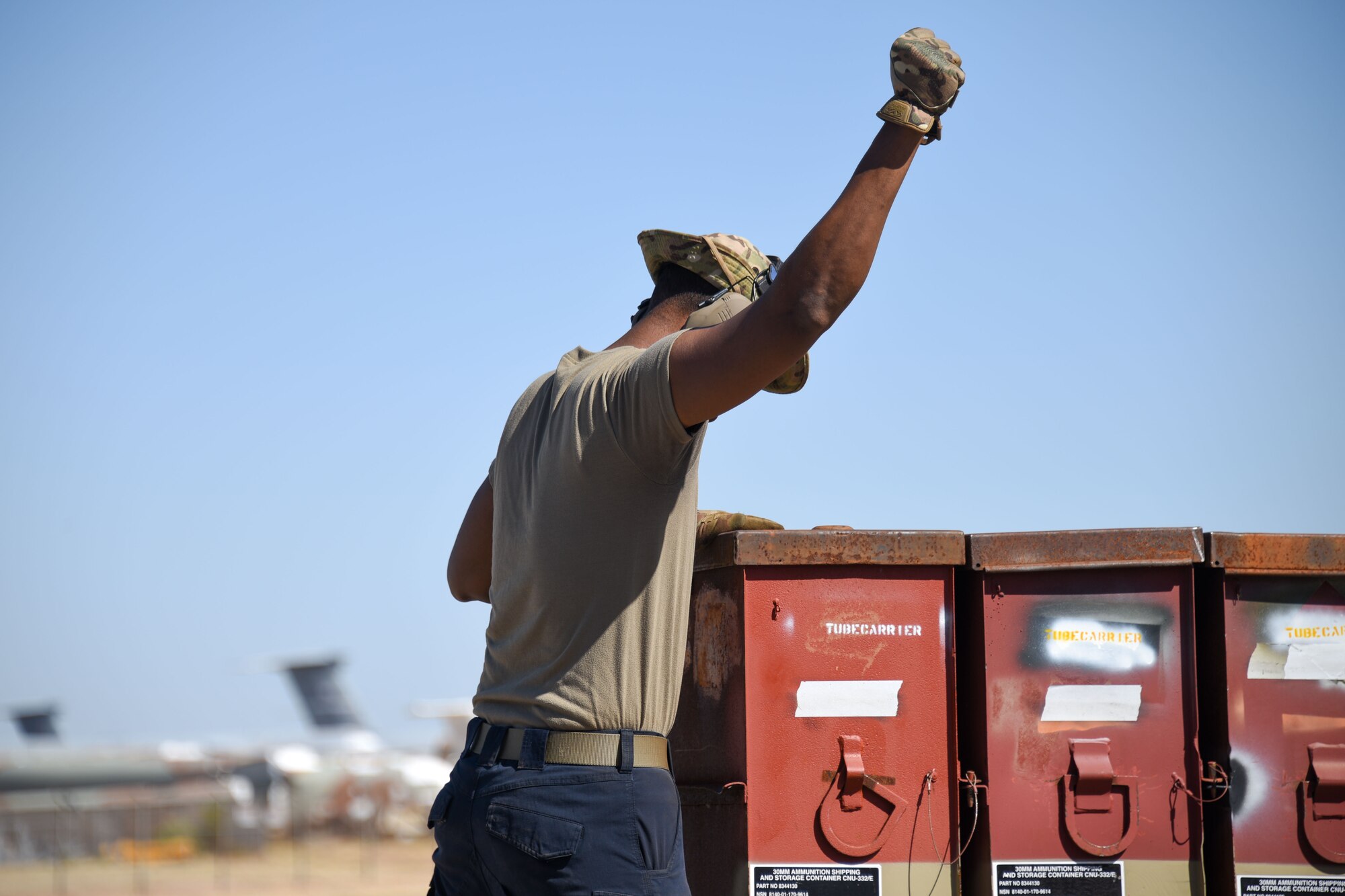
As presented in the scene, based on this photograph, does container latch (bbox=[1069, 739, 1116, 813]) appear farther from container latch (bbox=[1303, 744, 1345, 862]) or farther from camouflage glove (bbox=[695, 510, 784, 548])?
camouflage glove (bbox=[695, 510, 784, 548])

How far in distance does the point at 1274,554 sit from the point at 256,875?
852 inches

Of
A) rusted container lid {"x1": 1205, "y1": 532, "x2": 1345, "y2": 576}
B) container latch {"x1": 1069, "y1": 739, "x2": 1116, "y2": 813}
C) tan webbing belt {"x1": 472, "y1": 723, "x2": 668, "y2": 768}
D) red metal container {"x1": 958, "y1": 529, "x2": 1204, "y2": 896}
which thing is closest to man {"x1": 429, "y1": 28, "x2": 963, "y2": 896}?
tan webbing belt {"x1": 472, "y1": 723, "x2": 668, "y2": 768}

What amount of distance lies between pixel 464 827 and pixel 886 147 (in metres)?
1.42

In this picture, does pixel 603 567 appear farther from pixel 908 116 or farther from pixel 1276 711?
A: pixel 1276 711

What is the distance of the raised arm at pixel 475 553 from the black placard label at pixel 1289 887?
246cm

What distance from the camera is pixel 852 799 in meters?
3.60

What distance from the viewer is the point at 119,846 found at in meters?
20.5

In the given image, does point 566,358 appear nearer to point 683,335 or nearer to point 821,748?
point 683,335

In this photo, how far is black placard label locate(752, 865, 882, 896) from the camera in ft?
11.7

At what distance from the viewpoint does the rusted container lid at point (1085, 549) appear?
3730 millimetres

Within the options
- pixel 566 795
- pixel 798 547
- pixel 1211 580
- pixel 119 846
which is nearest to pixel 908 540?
pixel 798 547

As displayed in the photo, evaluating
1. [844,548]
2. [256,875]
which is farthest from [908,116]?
[256,875]

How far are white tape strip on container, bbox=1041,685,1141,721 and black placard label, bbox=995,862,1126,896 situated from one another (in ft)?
1.40

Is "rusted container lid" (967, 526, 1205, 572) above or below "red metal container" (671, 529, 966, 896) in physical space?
above
